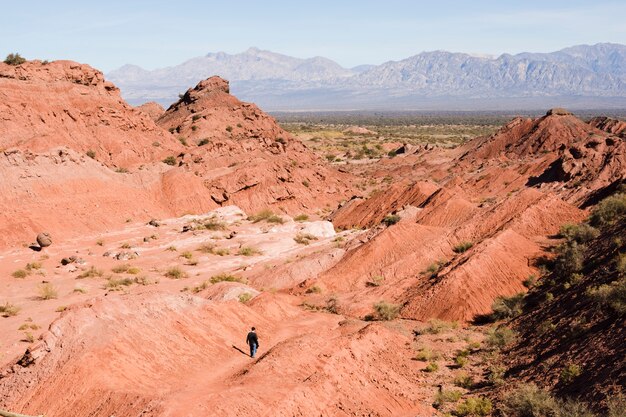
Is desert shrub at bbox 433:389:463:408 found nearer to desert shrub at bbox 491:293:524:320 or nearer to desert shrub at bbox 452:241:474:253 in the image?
desert shrub at bbox 491:293:524:320

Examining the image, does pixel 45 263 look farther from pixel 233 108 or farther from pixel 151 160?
pixel 233 108

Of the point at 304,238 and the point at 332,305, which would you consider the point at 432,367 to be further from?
the point at 304,238

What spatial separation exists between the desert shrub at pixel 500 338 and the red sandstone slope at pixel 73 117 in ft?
113

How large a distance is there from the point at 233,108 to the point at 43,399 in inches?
2644

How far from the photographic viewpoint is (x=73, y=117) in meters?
50.3

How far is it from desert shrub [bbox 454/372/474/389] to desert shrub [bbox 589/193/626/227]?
1536 cm

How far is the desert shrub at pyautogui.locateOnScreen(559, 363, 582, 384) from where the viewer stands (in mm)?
15602

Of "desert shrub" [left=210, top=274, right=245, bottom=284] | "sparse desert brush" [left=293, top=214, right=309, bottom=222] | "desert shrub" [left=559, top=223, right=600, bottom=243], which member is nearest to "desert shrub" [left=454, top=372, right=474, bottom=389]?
"desert shrub" [left=559, top=223, right=600, bottom=243]

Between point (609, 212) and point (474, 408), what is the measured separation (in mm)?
18465

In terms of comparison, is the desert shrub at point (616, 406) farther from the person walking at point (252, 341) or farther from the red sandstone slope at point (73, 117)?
the red sandstone slope at point (73, 117)

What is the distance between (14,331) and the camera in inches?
889

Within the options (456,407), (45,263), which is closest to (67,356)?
(456,407)

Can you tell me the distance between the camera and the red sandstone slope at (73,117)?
4619cm

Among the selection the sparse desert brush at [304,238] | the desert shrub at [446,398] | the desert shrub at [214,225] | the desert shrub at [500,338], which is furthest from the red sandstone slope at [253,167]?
the desert shrub at [446,398]
